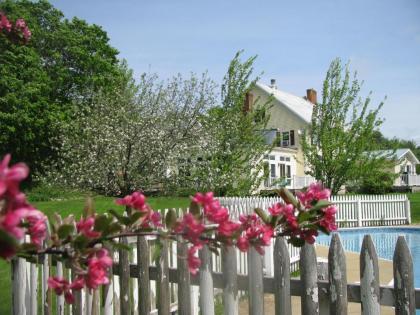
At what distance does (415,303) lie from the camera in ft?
7.73

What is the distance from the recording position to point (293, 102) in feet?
134

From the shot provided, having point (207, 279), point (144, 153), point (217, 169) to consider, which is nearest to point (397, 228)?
point (217, 169)

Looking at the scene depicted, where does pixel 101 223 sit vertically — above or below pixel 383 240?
above

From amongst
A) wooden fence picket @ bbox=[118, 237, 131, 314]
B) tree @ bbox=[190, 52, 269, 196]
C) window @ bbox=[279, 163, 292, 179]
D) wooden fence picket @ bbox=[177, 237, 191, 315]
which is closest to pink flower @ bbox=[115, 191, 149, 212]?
wooden fence picket @ bbox=[177, 237, 191, 315]

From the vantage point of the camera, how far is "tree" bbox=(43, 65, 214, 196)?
14.4 meters

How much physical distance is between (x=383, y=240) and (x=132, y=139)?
359 inches

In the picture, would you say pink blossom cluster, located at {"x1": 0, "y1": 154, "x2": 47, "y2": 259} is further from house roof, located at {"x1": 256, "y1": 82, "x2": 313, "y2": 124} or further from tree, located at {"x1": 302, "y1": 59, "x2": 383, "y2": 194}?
house roof, located at {"x1": 256, "y1": 82, "x2": 313, "y2": 124}

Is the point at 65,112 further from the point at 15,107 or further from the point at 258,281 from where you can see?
the point at 258,281

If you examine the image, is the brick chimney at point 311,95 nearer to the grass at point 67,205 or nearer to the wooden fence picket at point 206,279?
the grass at point 67,205

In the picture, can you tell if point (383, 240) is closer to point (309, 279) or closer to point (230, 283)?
point (230, 283)

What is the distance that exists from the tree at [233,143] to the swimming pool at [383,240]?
11.5ft

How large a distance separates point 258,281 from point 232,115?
46.2ft

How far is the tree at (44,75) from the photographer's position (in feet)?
84.1

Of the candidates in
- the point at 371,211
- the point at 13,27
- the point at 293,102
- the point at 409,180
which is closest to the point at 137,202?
the point at 13,27
